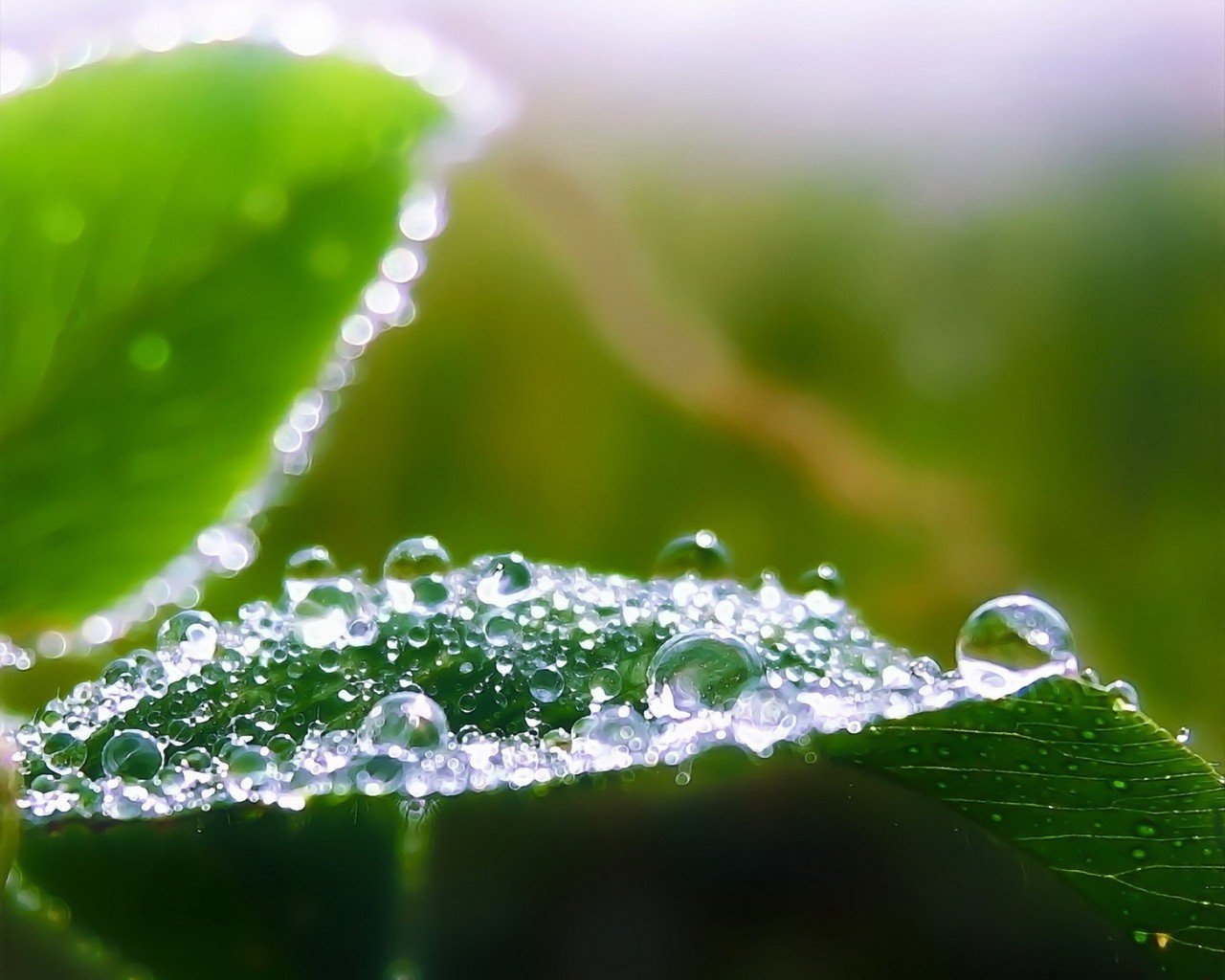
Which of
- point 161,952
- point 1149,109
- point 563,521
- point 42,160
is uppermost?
point 1149,109

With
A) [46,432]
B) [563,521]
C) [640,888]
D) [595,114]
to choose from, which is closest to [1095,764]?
[640,888]

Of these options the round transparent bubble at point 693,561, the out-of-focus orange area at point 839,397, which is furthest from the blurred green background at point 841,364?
the round transparent bubble at point 693,561

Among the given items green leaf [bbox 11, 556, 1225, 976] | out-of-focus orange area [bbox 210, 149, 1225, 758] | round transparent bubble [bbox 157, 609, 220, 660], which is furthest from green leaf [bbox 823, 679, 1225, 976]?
out-of-focus orange area [bbox 210, 149, 1225, 758]

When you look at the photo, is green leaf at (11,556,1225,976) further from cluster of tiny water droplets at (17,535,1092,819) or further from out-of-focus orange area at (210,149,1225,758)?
out-of-focus orange area at (210,149,1225,758)

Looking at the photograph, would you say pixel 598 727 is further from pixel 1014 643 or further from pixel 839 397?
pixel 839 397

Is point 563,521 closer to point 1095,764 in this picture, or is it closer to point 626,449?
point 626,449

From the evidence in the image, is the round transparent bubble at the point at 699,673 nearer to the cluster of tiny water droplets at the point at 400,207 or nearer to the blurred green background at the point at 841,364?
the cluster of tiny water droplets at the point at 400,207
